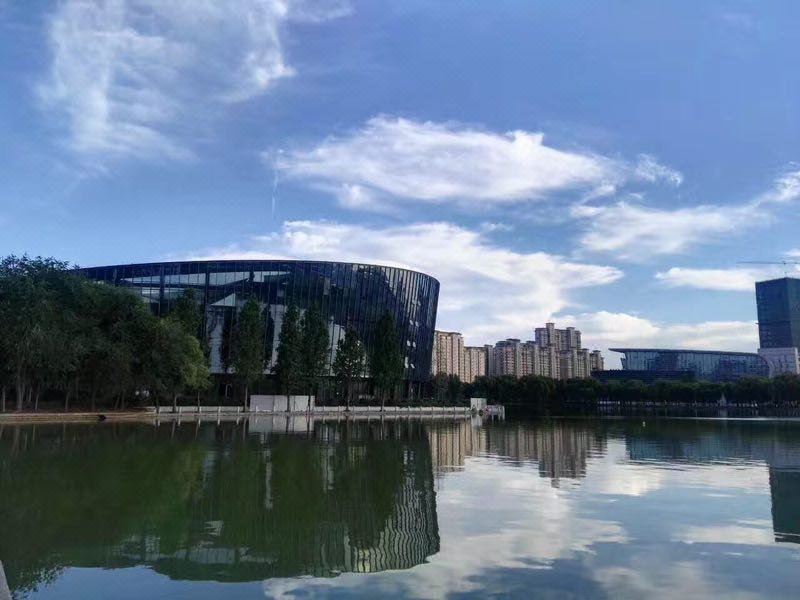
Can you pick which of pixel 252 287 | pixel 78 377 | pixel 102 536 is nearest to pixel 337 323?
pixel 252 287

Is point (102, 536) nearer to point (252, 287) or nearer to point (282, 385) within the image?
point (282, 385)

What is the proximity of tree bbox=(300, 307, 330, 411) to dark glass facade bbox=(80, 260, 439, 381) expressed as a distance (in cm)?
546

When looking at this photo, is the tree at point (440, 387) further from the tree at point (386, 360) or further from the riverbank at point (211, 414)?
the tree at point (386, 360)

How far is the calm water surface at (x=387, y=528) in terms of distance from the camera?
31.2 feet

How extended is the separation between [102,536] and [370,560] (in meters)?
4.97

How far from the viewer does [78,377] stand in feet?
193

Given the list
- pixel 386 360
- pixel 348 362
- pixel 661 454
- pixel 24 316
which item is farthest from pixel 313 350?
pixel 661 454

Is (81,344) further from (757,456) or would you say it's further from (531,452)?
(757,456)

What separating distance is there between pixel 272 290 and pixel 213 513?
81309mm

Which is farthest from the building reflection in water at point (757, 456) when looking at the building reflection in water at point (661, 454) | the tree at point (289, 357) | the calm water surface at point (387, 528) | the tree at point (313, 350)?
the tree at point (313, 350)

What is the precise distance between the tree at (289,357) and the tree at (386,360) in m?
12.5

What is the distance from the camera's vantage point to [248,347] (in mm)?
79250

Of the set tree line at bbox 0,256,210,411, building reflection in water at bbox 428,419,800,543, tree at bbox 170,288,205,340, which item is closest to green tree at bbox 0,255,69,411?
tree line at bbox 0,256,210,411

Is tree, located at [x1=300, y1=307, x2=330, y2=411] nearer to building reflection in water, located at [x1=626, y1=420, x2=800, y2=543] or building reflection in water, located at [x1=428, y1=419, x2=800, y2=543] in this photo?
building reflection in water, located at [x1=428, y1=419, x2=800, y2=543]
